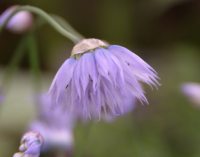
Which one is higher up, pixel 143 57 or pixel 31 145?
pixel 143 57

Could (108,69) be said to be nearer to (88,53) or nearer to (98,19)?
(88,53)

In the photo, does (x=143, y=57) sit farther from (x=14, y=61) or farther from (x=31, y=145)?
(x=31, y=145)

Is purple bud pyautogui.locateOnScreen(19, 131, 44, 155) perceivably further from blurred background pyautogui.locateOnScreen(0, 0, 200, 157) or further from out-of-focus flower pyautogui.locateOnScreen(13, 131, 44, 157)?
blurred background pyautogui.locateOnScreen(0, 0, 200, 157)

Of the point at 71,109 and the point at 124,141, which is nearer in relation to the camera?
the point at 71,109

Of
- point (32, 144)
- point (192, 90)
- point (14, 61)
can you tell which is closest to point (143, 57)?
point (192, 90)

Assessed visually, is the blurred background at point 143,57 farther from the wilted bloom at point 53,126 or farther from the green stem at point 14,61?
the green stem at point 14,61

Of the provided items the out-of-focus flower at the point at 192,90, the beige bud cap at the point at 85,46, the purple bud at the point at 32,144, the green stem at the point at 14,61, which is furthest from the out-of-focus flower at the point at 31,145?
the out-of-focus flower at the point at 192,90

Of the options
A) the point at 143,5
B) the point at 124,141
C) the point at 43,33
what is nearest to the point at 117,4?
the point at 143,5
